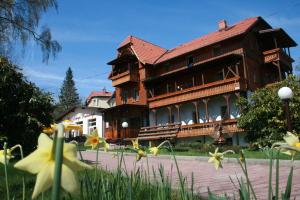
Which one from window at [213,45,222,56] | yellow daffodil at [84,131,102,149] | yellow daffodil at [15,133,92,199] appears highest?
window at [213,45,222,56]

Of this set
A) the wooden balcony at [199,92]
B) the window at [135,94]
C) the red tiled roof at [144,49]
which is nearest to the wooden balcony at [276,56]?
the wooden balcony at [199,92]

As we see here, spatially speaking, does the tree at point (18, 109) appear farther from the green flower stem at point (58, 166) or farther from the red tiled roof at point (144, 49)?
the red tiled roof at point (144, 49)

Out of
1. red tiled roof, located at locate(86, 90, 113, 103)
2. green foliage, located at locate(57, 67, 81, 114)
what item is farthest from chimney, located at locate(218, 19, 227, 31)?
green foliage, located at locate(57, 67, 81, 114)

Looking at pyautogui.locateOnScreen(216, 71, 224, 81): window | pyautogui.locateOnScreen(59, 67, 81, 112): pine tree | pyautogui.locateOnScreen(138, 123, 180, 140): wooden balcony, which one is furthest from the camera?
pyautogui.locateOnScreen(59, 67, 81, 112): pine tree

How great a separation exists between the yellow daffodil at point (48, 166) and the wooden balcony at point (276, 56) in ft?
101

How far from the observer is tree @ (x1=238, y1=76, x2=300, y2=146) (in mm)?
18883

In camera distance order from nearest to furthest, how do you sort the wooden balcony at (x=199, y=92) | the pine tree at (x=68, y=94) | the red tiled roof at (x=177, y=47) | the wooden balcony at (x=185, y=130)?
the wooden balcony at (x=185, y=130) → the wooden balcony at (x=199, y=92) → the red tiled roof at (x=177, y=47) → the pine tree at (x=68, y=94)

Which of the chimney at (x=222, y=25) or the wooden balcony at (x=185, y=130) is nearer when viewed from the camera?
the wooden balcony at (x=185, y=130)

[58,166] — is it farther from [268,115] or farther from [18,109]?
[268,115]

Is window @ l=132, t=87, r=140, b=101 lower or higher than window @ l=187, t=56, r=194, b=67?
lower

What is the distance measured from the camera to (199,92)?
97.6ft

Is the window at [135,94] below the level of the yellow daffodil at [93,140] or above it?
above

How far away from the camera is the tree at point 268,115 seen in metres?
18.9

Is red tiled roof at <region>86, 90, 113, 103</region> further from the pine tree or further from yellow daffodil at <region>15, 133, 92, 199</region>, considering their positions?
yellow daffodil at <region>15, 133, 92, 199</region>
